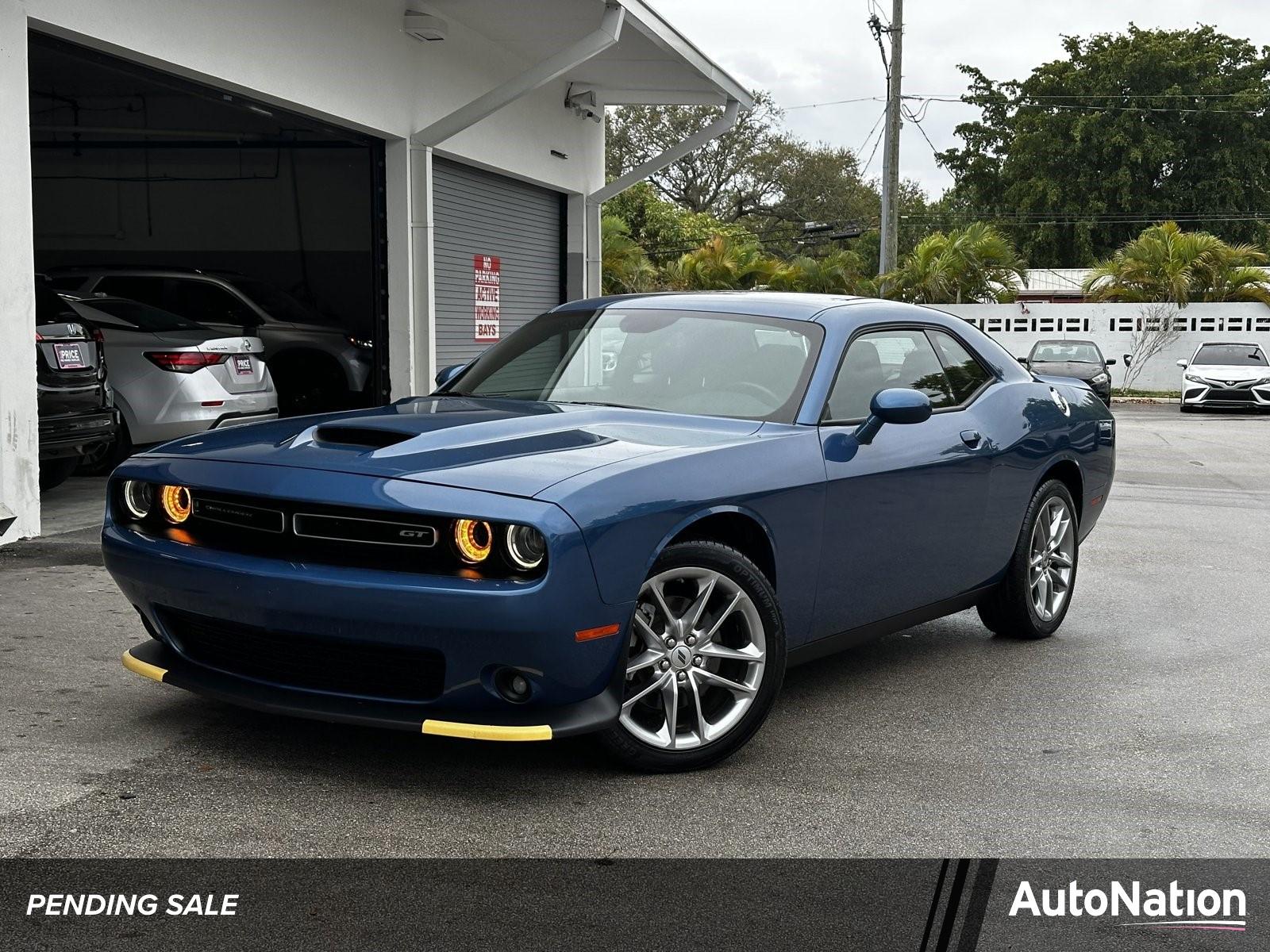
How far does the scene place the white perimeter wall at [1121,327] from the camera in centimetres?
3331

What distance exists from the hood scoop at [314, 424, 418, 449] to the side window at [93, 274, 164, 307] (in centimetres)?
1016

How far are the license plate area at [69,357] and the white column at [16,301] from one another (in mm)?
718

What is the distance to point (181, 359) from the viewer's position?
1090 centimetres

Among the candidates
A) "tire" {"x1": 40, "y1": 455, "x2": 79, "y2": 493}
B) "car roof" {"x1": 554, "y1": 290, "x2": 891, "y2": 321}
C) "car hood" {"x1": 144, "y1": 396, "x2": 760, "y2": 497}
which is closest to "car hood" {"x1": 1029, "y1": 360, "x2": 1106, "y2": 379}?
"tire" {"x1": 40, "y1": 455, "x2": 79, "y2": 493}

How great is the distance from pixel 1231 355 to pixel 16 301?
81.7 ft

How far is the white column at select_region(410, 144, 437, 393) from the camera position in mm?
13719

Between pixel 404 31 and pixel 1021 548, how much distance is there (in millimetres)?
9451

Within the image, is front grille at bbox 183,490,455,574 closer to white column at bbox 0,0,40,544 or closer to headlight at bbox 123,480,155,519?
headlight at bbox 123,480,155,519

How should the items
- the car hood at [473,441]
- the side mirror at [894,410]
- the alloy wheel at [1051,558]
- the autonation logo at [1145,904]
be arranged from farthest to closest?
1. the alloy wheel at [1051,558]
2. the side mirror at [894,410]
3. the car hood at [473,441]
4. the autonation logo at [1145,904]

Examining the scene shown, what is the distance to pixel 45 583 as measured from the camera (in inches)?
271

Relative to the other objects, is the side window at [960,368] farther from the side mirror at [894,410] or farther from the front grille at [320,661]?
the front grille at [320,661]

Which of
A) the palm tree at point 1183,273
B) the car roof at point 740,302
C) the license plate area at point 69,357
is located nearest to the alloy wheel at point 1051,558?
the car roof at point 740,302

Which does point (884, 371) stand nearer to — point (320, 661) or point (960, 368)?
point (960, 368)

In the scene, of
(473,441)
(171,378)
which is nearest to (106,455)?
(171,378)
